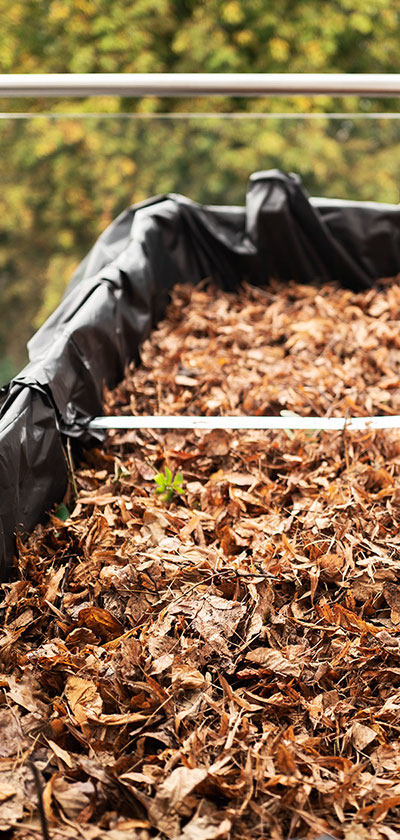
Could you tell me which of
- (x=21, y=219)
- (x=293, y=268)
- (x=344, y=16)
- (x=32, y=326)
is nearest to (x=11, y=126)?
(x=21, y=219)

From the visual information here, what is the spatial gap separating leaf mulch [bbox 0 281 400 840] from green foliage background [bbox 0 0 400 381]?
3773 mm

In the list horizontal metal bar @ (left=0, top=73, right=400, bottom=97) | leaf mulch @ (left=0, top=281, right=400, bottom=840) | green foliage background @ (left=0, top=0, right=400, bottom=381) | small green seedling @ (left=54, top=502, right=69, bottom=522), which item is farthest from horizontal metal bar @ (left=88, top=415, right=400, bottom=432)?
green foliage background @ (left=0, top=0, right=400, bottom=381)

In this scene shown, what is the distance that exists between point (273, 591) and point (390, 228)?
1.94 metres

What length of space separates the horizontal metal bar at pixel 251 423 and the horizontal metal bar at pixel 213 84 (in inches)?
30.7

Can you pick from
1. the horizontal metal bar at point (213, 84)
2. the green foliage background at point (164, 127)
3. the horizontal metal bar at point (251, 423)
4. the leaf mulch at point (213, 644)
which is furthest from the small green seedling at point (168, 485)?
the green foliage background at point (164, 127)

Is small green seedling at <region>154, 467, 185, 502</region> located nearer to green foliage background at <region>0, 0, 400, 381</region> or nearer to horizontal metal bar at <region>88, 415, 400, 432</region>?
horizontal metal bar at <region>88, 415, 400, 432</region>

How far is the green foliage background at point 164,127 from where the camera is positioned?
5.27m

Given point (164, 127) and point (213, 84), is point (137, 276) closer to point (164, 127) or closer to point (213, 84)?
point (213, 84)

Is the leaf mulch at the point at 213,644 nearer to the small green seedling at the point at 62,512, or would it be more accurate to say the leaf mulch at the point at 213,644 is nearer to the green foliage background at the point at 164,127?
the small green seedling at the point at 62,512

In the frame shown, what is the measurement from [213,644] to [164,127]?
460 cm

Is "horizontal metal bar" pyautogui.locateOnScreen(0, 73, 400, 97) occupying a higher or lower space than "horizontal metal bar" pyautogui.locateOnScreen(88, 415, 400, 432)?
higher

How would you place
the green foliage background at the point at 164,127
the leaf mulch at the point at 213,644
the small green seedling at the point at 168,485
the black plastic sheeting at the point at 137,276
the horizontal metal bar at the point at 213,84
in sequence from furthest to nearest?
the green foliage background at the point at 164,127, the horizontal metal bar at the point at 213,84, the small green seedling at the point at 168,485, the black plastic sheeting at the point at 137,276, the leaf mulch at the point at 213,644

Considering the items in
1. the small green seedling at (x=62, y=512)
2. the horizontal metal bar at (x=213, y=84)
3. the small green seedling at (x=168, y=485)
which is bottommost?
the small green seedling at (x=168, y=485)

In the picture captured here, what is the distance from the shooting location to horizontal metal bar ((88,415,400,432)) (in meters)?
1.59
